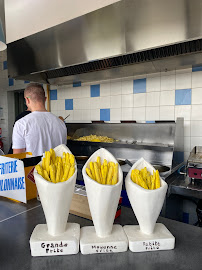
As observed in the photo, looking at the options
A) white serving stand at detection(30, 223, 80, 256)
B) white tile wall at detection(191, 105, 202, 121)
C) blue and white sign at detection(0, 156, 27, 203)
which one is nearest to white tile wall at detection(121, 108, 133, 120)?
white tile wall at detection(191, 105, 202, 121)

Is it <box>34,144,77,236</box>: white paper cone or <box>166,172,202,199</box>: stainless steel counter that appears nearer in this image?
<box>34,144,77,236</box>: white paper cone

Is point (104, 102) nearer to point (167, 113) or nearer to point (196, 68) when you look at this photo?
point (167, 113)

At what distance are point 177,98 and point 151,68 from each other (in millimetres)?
556

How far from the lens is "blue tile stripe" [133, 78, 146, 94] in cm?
324

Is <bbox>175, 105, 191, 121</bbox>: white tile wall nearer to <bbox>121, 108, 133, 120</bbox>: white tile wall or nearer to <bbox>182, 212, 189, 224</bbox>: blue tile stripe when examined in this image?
<bbox>121, 108, 133, 120</bbox>: white tile wall

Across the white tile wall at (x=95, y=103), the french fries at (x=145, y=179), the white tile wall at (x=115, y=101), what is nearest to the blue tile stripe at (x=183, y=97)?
the white tile wall at (x=115, y=101)

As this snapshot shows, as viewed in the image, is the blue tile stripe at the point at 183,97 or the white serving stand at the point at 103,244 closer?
the white serving stand at the point at 103,244

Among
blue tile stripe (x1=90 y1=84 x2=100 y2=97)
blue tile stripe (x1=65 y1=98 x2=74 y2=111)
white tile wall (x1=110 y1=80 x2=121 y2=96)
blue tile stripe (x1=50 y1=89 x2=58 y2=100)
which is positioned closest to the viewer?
white tile wall (x1=110 y1=80 x2=121 y2=96)

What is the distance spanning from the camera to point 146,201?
0.75 m

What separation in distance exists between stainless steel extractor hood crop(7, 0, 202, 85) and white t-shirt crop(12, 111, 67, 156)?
3.14ft

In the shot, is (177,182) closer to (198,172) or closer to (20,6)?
(198,172)

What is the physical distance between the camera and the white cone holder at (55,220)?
0.74m

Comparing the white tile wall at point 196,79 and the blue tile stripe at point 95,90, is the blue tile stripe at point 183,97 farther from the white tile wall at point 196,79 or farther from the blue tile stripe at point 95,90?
the blue tile stripe at point 95,90

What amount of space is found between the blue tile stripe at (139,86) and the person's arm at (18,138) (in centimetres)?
194
